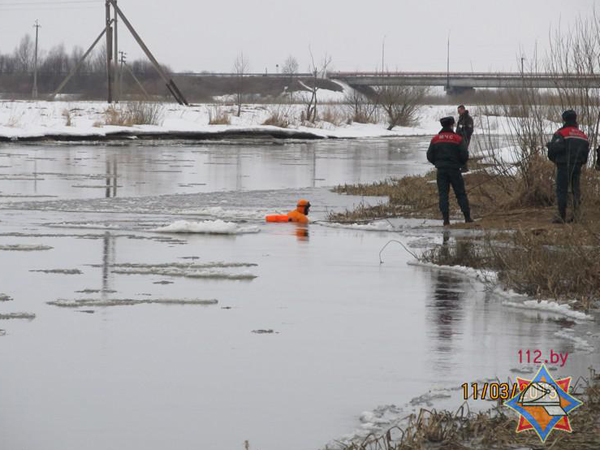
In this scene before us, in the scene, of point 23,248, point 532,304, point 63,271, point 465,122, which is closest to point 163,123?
point 465,122

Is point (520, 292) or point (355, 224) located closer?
point (520, 292)

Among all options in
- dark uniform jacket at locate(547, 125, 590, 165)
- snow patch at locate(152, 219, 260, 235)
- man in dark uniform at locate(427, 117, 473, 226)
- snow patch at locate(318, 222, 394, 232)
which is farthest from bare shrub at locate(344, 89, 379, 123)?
snow patch at locate(152, 219, 260, 235)

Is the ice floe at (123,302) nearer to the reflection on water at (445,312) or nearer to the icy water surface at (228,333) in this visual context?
the icy water surface at (228,333)

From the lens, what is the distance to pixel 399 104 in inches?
3211

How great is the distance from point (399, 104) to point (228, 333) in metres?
73.7

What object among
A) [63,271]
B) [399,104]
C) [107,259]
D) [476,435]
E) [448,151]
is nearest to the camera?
[476,435]

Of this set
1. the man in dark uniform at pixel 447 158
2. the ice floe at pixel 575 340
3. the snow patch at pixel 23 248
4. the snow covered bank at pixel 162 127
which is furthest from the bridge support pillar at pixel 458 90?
the ice floe at pixel 575 340

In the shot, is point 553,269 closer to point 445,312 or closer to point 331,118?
point 445,312

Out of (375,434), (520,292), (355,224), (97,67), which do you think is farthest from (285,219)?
(97,67)

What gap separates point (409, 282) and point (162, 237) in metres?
4.57

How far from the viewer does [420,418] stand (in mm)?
5832

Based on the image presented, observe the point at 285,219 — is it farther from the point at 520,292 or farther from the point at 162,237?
the point at 520,292

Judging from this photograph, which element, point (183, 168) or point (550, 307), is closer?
point (550, 307)

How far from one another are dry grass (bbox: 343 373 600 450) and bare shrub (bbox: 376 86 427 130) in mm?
75348
